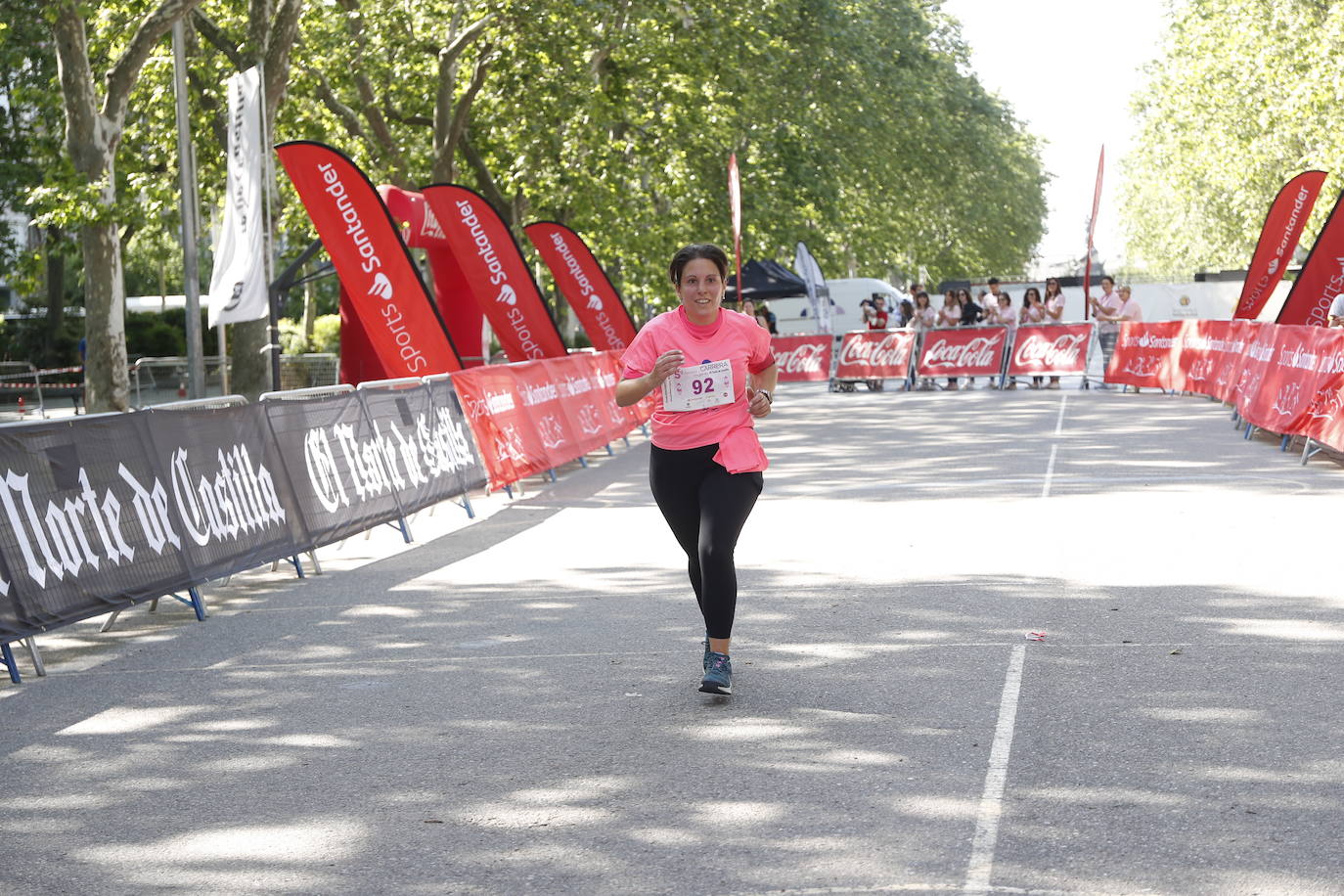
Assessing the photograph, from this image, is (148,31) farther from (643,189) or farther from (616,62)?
(643,189)

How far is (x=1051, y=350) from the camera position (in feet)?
104

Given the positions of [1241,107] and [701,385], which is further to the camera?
[1241,107]

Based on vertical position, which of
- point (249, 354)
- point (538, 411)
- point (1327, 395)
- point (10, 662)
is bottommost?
point (10, 662)

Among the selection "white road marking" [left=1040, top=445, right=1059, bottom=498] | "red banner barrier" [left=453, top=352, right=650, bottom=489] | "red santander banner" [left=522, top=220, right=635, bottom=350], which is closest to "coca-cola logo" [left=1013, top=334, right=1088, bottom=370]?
"red santander banner" [left=522, top=220, right=635, bottom=350]

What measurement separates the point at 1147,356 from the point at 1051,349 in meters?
2.45

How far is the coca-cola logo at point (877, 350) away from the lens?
33.8 m

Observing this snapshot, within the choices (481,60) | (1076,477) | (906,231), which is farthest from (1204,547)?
(906,231)

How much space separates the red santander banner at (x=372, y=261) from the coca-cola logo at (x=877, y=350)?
17.0m

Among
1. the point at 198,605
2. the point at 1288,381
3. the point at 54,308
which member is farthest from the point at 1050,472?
the point at 54,308

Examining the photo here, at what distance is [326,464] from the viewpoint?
11711 millimetres

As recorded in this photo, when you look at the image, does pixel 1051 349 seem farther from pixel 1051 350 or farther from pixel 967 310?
pixel 967 310

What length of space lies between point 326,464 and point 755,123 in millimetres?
33368

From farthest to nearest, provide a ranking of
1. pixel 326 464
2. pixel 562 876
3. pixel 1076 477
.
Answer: pixel 1076 477
pixel 326 464
pixel 562 876

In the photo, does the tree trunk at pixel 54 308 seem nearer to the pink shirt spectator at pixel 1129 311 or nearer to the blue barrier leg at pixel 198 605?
the pink shirt spectator at pixel 1129 311
